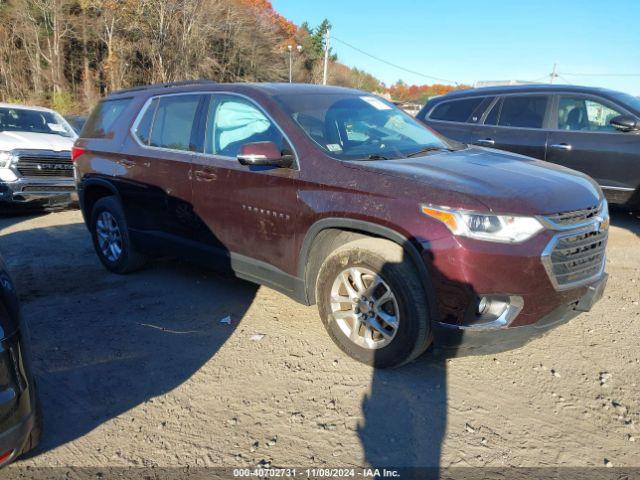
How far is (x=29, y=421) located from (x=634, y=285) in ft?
16.1

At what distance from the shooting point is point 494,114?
705cm

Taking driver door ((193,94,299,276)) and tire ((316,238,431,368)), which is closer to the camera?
tire ((316,238,431,368))

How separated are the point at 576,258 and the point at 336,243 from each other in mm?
1430

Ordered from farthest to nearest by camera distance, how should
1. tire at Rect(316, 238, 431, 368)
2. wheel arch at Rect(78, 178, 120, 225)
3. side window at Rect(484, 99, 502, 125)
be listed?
side window at Rect(484, 99, 502, 125) → wheel arch at Rect(78, 178, 120, 225) → tire at Rect(316, 238, 431, 368)

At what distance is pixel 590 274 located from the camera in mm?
2975

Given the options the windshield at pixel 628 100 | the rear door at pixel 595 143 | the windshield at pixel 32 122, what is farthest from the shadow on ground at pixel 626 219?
the windshield at pixel 32 122

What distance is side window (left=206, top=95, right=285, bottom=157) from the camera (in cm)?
365

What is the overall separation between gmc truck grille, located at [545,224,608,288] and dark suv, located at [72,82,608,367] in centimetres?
1

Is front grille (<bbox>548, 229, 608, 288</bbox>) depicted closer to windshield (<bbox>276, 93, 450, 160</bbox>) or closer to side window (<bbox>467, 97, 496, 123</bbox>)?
windshield (<bbox>276, 93, 450, 160</bbox>)

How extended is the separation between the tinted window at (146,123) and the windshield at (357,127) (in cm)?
150

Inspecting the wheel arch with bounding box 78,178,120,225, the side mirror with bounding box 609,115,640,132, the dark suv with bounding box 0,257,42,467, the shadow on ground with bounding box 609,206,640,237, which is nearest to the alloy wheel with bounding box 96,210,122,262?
the wheel arch with bounding box 78,178,120,225

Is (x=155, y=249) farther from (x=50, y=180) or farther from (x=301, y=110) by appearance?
(x=50, y=180)

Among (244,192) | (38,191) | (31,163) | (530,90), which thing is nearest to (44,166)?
(31,163)

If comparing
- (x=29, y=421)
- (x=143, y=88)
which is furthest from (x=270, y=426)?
(x=143, y=88)
